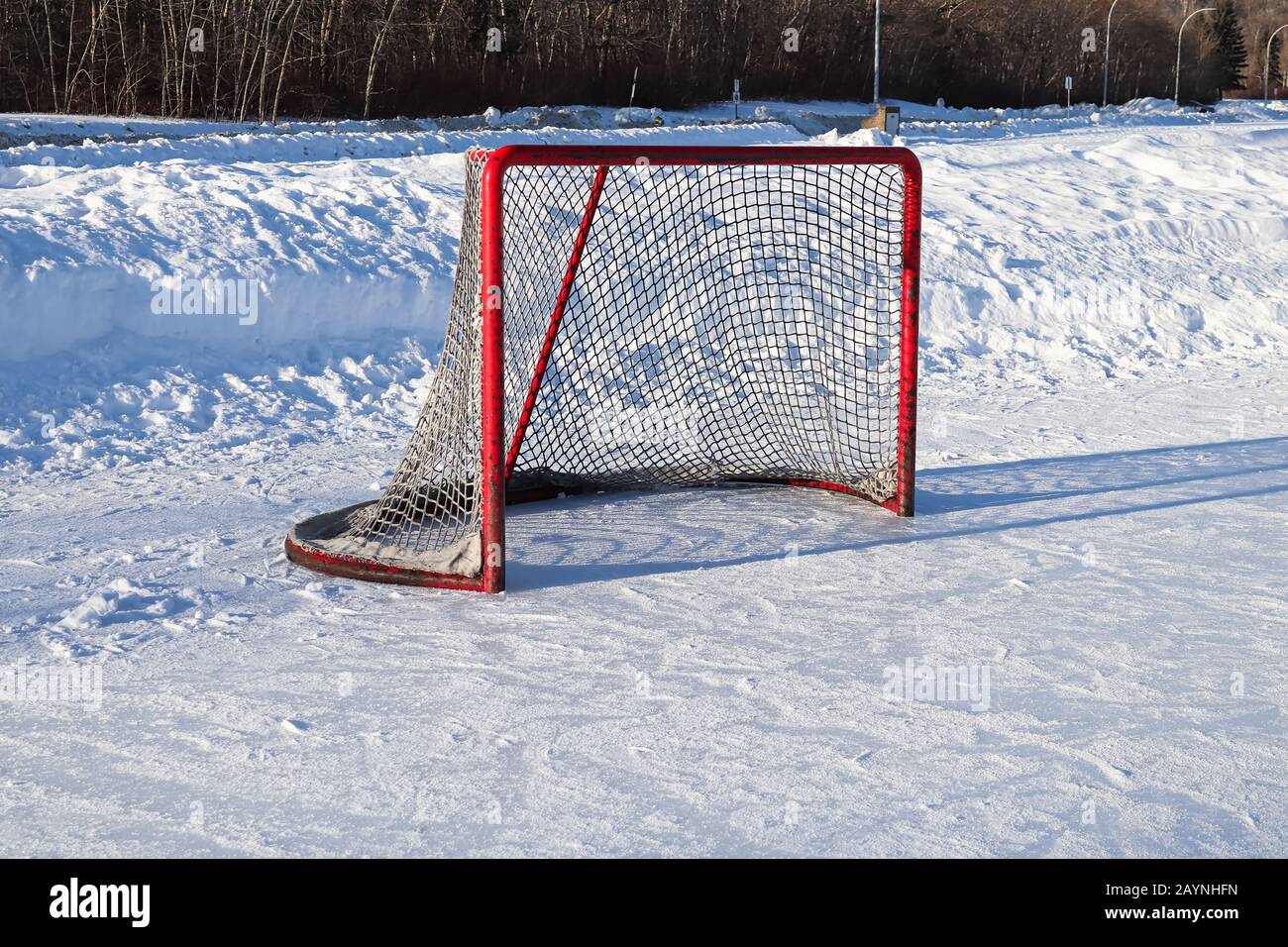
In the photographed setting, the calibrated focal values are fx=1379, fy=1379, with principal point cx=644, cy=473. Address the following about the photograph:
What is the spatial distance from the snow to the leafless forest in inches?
599

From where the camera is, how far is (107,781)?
106 inches

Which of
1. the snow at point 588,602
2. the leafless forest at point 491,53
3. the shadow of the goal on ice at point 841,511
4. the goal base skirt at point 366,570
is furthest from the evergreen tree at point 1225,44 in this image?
Answer: the goal base skirt at point 366,570

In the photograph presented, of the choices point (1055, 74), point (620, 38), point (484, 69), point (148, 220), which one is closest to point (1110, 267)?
point (148, 220)

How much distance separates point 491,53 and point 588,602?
83.0 feet

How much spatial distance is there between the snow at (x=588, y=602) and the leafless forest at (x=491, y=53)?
15208mm

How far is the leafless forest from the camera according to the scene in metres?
22.0

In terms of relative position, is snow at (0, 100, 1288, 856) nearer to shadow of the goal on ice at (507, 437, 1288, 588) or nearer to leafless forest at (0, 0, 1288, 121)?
shadow of the goal on ice at (507, 437, 1288, 588)

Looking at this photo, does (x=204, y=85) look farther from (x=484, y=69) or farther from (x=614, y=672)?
(x=614, y=672)

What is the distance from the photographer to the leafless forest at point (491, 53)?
22.0 metres

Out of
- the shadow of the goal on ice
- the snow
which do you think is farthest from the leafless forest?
the shadow of the goal on ice

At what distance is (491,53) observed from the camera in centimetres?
2745

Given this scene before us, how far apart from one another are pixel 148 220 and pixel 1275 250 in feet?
26.2

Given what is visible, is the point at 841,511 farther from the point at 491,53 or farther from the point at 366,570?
the point at 491,53

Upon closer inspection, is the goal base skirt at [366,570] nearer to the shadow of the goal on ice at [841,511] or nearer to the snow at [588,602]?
the snow at [588,602]
